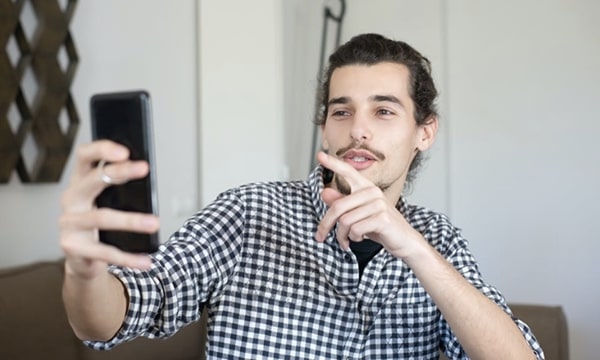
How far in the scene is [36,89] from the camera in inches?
63.3

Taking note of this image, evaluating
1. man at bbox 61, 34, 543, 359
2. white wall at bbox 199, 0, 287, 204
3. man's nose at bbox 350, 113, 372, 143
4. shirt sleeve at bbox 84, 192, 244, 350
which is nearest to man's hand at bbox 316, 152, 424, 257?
man at bbox 61, 34, 543, 359

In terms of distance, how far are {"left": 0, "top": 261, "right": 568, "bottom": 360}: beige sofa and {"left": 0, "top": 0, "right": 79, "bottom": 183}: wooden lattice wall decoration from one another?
249mm

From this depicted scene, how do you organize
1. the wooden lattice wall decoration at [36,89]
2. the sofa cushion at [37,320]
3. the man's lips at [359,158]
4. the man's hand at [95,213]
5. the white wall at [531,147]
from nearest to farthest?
1. the man's hand at [95,213]
2. the man's lips at [359,158]
3. the sofa cushion at [37,320]
4. the wooden lattice wall decoration at [36,89]
5. the white wall at [531,147]

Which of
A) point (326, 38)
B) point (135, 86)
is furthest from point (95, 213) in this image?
point (326, 38)

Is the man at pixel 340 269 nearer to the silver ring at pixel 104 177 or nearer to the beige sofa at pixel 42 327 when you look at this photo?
the silver ring at pixel 104 177

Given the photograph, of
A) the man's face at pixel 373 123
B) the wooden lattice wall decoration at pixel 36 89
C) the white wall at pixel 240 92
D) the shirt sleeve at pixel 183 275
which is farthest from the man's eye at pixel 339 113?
the white wall at pixel 240 92

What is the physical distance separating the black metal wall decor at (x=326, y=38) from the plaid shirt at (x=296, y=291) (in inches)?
66.7

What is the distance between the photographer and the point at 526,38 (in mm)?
2623

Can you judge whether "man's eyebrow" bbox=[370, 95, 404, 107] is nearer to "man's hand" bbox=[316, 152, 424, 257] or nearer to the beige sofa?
Result: "man's hand" bbox=[316, 152, 424, 257]

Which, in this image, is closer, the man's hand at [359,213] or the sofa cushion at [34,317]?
the man's hand at [359,213]

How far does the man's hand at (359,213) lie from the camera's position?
2.63 ft

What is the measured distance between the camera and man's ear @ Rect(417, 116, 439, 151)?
1.34m

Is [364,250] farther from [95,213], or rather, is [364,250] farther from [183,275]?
[95,213]

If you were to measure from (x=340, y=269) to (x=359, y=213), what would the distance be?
33 cm
